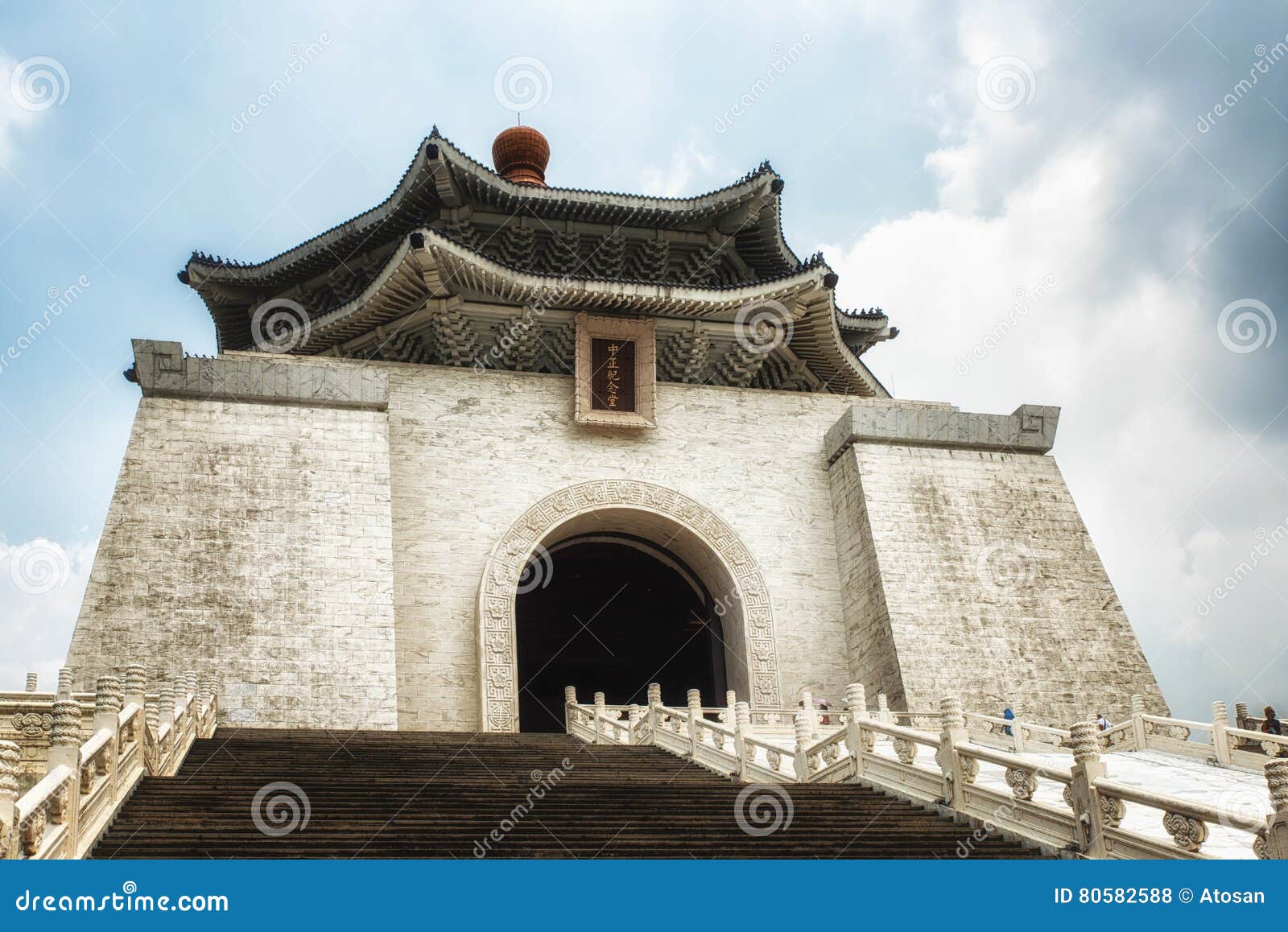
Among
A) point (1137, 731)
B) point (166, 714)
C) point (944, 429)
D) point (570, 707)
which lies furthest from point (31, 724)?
point (944, 429)

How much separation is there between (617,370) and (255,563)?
17.6 ft

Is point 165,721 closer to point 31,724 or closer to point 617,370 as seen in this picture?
point 31,724

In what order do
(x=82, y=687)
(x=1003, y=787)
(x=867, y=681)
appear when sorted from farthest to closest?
(x=867, y=681) < (x=82, y=687) < (x=1003, y=787)

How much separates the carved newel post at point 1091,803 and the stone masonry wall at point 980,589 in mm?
7257

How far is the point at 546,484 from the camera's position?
15.1 meters

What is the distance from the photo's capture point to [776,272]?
18.4 metres

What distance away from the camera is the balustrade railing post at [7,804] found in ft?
14.5

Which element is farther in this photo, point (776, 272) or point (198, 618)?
point (776, 272)

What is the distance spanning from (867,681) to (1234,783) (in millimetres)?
5406

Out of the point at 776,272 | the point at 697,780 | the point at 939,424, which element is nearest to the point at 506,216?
the point at 776,272

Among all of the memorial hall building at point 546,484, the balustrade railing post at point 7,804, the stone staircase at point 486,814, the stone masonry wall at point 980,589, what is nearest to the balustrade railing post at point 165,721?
the stone staircase at point 486,814

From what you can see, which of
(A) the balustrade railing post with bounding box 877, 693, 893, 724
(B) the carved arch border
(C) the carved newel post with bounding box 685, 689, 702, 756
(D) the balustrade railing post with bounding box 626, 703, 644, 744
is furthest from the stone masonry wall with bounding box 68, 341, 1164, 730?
(C) the carved newel post with bounding box 685, 689, 702, 756

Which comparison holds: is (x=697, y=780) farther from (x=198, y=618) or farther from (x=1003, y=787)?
(x=198, y=618)

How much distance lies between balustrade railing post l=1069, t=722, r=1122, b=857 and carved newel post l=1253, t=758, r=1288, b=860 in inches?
38.2
